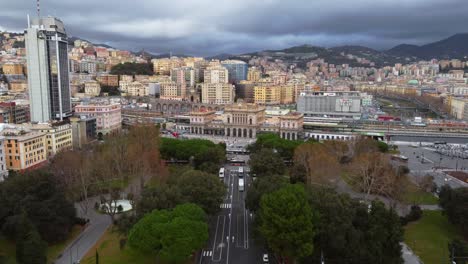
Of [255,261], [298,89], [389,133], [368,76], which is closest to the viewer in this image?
[255,261]

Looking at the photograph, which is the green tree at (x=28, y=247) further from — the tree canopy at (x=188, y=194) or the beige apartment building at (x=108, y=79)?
the beige apartment building at (x=108, y=79)

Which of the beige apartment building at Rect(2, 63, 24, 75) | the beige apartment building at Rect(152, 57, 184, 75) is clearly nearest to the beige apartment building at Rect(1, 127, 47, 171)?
the beige apartment building at Rect(2, 63, 24, 75)

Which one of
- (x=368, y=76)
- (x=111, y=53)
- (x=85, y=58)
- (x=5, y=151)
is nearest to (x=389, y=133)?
(x=5, y=151)

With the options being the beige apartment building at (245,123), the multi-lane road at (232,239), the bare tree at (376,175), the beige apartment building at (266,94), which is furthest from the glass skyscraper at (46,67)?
the beige apartment building at (266,94)

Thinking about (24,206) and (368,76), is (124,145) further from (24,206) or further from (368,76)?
(368,76)

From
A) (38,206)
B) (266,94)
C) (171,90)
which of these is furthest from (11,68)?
(38,206)
